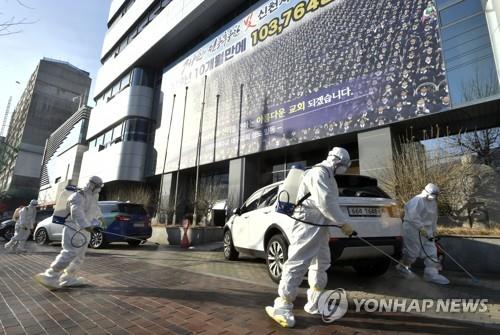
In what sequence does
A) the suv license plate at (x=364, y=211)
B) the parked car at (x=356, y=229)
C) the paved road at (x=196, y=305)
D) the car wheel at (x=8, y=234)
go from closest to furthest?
the paved road at (x=196, y=305), the parked car at (x=356, y=229), the suv license plate at (x=364, y=211), the car wheel at (x=8, y=234)

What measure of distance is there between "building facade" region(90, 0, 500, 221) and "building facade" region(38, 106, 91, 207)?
7.56 meters

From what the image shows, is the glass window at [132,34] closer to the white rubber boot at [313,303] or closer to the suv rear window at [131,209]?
the suv rear window at [131,209]

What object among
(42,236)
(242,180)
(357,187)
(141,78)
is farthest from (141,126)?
(357,187)

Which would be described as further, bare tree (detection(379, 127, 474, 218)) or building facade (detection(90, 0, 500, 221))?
building facade (detection(90, 0, 500, 221))

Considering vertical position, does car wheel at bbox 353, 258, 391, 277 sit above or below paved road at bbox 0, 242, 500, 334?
above

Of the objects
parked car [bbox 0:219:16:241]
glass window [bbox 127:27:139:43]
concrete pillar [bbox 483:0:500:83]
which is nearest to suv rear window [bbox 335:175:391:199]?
concrete pillar [bbox 483:0:500:83]

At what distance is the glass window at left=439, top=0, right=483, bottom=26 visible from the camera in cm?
940

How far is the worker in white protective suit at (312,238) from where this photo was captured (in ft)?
9.80

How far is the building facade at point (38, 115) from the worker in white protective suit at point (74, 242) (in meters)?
69.2

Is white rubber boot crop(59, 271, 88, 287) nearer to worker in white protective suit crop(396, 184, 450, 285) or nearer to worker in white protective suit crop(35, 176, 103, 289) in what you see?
worker in white protective suit crop(35, 176, 103, 289)

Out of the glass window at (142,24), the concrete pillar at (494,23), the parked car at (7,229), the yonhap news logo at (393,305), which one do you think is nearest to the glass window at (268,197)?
the yonhap news logo at (393,305)

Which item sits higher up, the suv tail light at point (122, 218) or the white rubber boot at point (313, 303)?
the suv tail light at point (122, 218)

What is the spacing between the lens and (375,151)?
10.7 meters

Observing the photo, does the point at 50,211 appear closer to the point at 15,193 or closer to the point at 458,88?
the point at 458,88
